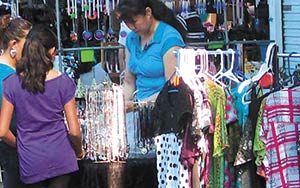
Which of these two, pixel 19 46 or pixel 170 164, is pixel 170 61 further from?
pixel 19 46

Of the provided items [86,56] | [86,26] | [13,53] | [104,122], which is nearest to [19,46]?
[13,53]

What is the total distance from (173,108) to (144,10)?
740mm

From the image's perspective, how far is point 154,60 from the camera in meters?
4.60

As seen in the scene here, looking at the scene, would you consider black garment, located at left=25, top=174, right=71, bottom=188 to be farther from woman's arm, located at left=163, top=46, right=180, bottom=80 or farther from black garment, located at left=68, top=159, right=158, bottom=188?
woman's arm, located at left=163, top=46, right=180, bottom=80

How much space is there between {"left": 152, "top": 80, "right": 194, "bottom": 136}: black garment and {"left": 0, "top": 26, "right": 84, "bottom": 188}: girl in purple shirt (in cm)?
52

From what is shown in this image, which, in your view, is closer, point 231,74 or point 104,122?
Result: point 231,74

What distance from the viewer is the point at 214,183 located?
428 centimetres

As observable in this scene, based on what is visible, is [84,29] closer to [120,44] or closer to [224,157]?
[120,44]

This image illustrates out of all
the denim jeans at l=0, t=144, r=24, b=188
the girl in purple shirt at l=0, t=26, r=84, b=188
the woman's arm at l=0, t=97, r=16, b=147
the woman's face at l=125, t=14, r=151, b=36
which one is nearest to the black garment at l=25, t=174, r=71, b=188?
the girl in purple shirt at l=0, t=26, r=84, b=188

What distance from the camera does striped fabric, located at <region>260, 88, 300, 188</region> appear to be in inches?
160

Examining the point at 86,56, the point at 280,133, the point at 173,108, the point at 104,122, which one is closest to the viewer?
the point at 280,133

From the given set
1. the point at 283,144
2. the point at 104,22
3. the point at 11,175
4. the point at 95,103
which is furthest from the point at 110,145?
the point at 104,22

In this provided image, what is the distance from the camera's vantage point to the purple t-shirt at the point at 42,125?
3969mm

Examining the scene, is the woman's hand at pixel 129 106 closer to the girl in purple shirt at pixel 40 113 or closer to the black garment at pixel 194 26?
the girl in purple shirt at pixel 40 113
